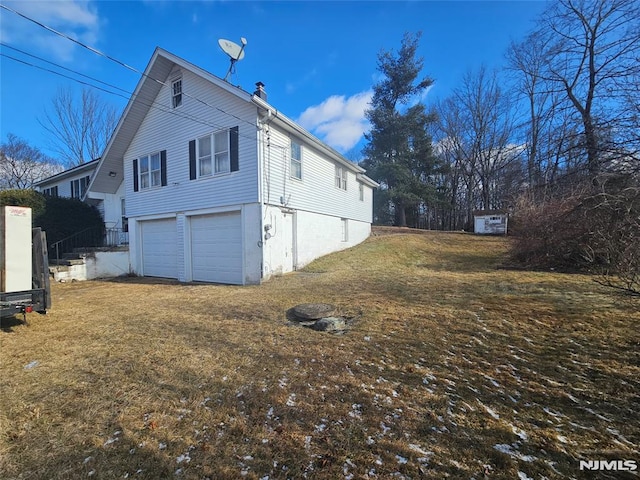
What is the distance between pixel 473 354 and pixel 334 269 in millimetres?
7641

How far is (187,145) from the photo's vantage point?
1150 cm

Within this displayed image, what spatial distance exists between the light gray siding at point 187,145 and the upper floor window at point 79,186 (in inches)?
265

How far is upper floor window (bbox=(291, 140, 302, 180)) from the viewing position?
1145 centimetres

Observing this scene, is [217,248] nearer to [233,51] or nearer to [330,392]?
[233,51]

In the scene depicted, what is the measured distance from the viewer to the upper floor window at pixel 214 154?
401 inches

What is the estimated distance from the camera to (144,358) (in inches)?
159

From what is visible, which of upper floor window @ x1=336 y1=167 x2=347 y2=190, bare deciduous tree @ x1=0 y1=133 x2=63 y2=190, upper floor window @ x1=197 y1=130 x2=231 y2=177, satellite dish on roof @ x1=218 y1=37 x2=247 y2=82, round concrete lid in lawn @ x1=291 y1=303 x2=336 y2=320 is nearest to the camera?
round concrete lid in lawn @ x1=291 y1=303 x2=336 y2=320

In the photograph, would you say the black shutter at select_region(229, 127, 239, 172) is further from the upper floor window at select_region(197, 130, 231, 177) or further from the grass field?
the grass field

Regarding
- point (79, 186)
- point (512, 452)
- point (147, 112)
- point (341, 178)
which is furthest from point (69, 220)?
point (512, 452)

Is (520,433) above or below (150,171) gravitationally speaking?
below

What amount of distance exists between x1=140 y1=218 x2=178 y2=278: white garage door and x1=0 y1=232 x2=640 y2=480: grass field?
6091 millimetres

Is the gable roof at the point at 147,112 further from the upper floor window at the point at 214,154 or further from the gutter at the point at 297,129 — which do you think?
the upper floor window at the point at 214,154

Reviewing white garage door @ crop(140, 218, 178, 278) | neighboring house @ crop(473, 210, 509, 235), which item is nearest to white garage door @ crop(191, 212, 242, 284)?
white garage door @ crop(140, 218, 178, 278)

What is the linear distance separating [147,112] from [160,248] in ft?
19.4
